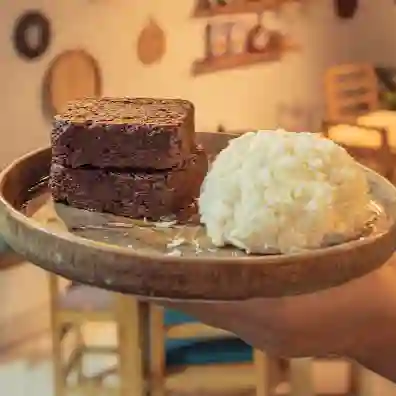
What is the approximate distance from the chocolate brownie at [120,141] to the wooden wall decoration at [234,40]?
8.00ft

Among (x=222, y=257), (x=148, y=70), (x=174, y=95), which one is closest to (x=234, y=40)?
(x=174, y=95)

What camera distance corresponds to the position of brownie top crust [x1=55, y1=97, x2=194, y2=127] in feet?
3.59

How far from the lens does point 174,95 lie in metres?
3.42

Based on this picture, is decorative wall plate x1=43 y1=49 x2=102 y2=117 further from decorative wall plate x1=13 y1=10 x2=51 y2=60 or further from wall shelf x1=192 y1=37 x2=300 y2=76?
wall shelf x1=192 y1=37 x2=300 y2=76

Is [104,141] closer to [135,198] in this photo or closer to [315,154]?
[135,198]

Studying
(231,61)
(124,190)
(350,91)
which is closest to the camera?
(124,190)

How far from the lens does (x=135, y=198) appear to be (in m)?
1.06

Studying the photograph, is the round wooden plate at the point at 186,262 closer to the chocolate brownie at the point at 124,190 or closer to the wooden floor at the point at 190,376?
the chocolate brownie at the point at 124,190

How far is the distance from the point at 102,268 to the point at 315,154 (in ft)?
0.90

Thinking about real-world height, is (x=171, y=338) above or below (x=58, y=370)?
above

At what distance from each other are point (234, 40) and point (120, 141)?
8.87 feet

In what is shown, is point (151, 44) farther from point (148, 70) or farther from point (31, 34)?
point (31, 34)

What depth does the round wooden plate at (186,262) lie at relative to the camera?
0.78 metres

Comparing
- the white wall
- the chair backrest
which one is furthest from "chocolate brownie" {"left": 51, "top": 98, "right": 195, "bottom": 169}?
the chair backrest
